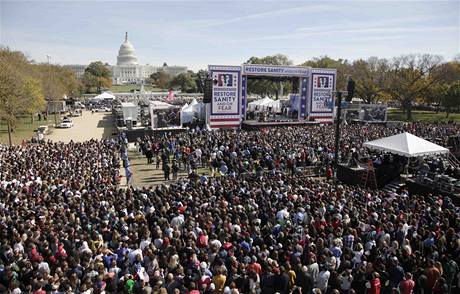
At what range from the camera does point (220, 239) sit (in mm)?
8789

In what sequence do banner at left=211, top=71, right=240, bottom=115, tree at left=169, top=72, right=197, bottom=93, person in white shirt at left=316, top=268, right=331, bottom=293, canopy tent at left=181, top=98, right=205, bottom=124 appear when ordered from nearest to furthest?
person in white shirt at left=316, top=268, right=331, bottom=293 < banner at left=211, top=71, right=240, bottom=115 < canopy tent at left=181, top=98, right=205, bottom=124 < tree at left=169, top=72, right=197, bottom=93

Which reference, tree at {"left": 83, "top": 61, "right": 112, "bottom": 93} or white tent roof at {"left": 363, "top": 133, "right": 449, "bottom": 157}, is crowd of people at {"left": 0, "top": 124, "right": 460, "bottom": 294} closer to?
white tent roof at {"left": 363, "top": 133, "right": 449, "bottom": 157}

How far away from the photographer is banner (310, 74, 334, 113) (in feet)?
124

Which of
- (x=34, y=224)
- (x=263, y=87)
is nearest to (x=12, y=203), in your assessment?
(x=34, y=224)

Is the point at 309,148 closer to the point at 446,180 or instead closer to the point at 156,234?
the point at 446,180

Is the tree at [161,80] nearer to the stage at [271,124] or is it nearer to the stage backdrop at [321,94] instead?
the stage backdrop at [321,94]

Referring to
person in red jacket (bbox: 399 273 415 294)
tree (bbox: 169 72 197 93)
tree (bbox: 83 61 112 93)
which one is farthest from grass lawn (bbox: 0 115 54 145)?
tree (bbox: 169 72 197 93)

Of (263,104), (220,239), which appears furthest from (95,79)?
(220,239)

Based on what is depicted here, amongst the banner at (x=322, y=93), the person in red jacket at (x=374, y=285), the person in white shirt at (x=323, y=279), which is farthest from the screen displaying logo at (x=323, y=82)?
the person in red jacket at (x=374, y=285)

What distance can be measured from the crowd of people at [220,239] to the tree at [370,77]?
48.4 meters

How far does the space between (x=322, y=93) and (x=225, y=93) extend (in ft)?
35.2

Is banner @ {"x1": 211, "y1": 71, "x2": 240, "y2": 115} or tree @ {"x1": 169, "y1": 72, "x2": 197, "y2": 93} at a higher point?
tree @ {"x1": 169, "y1": 72, "x2": 197, "y2": 93}

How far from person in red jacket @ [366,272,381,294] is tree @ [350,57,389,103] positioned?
178 feet

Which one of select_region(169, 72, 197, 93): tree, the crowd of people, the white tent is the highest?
select_region(169, 72, 197, 93): tree
